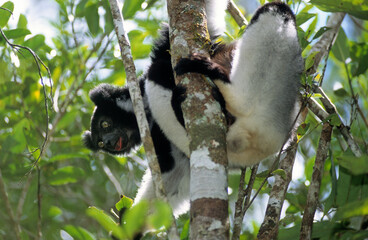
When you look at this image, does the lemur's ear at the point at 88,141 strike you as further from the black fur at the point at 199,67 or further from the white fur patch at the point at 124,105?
the black fur at the point at 199,67

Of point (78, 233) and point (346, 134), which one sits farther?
point (346, 134)

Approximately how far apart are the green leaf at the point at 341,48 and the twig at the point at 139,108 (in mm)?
2256

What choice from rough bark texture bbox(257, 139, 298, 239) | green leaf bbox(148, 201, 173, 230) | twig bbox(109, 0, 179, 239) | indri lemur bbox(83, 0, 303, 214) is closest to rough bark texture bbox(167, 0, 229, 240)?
indri lemur bbox(83, 0, 303, 214)

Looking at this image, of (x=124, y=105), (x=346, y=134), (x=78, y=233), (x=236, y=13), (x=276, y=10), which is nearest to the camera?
(x=78, y=233)

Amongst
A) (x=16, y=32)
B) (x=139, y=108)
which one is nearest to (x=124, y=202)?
(x=139, y=108)

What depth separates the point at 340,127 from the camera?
339 cm

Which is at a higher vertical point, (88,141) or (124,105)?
(124,105)

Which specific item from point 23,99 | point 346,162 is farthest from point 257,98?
point 23,99

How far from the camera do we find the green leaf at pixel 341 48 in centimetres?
420

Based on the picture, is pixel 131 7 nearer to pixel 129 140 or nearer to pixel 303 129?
pixel 129 140

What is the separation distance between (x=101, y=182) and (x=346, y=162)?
4165mm

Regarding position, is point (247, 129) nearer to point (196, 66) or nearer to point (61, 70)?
point (196, 66)

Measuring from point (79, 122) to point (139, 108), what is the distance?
12.0ft

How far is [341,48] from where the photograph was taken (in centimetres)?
421
